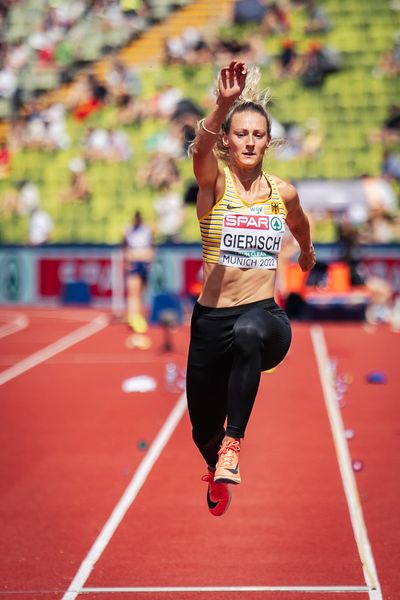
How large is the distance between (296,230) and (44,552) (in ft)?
10.4

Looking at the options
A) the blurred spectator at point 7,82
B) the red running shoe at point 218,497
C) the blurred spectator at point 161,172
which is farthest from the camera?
the blurred spectator at point 7,82

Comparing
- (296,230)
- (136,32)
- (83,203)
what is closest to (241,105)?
(296,230)

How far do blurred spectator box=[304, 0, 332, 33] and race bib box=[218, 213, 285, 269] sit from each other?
61.6 feet

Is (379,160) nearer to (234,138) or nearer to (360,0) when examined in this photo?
(360,0)

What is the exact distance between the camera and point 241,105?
4418mm

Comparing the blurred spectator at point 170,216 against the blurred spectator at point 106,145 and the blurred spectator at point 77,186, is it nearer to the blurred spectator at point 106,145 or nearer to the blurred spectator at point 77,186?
the blurred spectator at point 106,145

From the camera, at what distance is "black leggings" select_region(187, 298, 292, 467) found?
4328 mm

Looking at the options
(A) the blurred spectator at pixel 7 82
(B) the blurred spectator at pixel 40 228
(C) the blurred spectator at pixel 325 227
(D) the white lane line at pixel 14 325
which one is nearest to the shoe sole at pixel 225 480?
(D) the white lane line at pixel 14 325

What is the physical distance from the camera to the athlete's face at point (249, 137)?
435cm

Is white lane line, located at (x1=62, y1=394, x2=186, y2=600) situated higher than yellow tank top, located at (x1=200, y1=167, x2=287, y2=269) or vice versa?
yellow tank top, located at (x1=200, y1=167, x2=287, y2=269)

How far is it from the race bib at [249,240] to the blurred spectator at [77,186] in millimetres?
18147

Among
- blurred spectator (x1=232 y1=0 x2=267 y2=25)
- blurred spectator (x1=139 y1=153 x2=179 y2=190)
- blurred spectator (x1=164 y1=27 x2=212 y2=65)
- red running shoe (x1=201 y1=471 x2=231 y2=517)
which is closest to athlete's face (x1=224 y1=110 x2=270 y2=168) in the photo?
red running shoe (x1=201 y1=471 x2=231 y2=517)

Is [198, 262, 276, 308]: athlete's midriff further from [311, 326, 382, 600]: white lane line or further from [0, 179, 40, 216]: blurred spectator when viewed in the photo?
[0, 179, 40, 216]: blurred spectator

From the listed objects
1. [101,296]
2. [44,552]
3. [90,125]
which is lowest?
[101,296]
